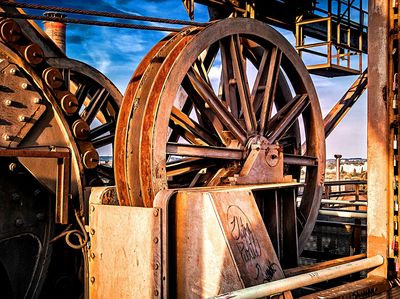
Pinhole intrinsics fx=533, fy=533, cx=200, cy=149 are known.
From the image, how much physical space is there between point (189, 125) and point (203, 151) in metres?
0.66

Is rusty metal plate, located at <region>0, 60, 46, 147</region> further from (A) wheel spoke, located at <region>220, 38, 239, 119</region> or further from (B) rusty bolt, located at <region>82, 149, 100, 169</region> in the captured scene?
(A) wheel spoke, located at <region>220, 38, 239, 119</region>

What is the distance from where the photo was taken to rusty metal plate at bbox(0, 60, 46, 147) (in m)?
5.76

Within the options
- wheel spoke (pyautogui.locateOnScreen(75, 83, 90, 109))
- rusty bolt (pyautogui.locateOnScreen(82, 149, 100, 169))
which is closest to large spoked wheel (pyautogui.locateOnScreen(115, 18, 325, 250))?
rusty bolt (pyautogui.locateOnScreen(82, 149, 100, 169))

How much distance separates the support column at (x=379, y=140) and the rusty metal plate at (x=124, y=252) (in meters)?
2.05

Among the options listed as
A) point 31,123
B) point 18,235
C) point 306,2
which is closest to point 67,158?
point 31,123

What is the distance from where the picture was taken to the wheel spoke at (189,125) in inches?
254

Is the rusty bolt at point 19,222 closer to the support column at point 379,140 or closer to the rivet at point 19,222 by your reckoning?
the rivet at point 19,222

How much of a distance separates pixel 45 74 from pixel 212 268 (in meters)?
3.06

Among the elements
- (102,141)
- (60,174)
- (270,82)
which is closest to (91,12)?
(60,174)

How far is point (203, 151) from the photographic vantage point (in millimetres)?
6023

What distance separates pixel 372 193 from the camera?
500 cm

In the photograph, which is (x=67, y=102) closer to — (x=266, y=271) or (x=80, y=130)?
(x=80, y=130)

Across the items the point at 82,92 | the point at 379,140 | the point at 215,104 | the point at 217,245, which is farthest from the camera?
the point at 82,92

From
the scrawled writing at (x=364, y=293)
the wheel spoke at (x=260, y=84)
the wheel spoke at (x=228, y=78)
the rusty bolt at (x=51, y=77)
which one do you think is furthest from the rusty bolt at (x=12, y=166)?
the scrawled writing at (x=364, y=293)
